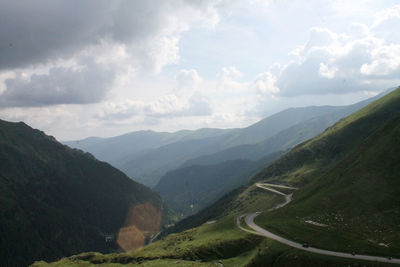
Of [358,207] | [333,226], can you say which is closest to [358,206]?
[358,207]

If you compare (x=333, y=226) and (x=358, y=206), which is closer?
(x=333, y=226)

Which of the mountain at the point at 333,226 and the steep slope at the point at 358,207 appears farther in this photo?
the steep slope at the point at 358,207

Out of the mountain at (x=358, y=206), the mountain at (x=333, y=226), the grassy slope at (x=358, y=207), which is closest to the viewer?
the mountain at (x=333, y=226)

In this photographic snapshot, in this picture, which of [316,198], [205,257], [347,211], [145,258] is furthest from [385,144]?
[145,258]

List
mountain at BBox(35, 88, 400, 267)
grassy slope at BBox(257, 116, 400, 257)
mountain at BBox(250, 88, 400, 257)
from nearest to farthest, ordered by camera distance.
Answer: mountain at BBox(35, 88, 400, 267) < grassy slope at BBox(257, 116, 400, 257) < mountain at BBox(250, 88, 400, 257)

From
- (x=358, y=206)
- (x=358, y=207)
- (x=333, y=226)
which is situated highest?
(x=358, y=206)

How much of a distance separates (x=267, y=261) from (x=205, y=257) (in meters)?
30.4

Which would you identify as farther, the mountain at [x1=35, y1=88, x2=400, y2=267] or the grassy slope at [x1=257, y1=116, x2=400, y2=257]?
the grassy slope at [x1=257, y1=116, x2=400, y2=257]

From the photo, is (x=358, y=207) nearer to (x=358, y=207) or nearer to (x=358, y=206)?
(x=358, y=207)

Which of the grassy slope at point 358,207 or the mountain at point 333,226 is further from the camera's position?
the grassy slope at point 358,207

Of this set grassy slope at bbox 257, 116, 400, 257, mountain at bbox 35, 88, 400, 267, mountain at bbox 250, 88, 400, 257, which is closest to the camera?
mountain at bbox 35, 88, 400, 267

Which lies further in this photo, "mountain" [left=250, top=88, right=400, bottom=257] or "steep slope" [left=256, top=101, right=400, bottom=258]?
"mountain" [left=250, top=88, right=400, bottom=257]

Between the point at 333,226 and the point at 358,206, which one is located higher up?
the point at 358,206

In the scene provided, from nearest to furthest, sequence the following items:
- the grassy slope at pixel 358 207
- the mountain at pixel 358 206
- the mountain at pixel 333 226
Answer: the mountain at pixel 333 226 → the grassy slope at pixel 358 207 → the mountain at pixel 358 206
